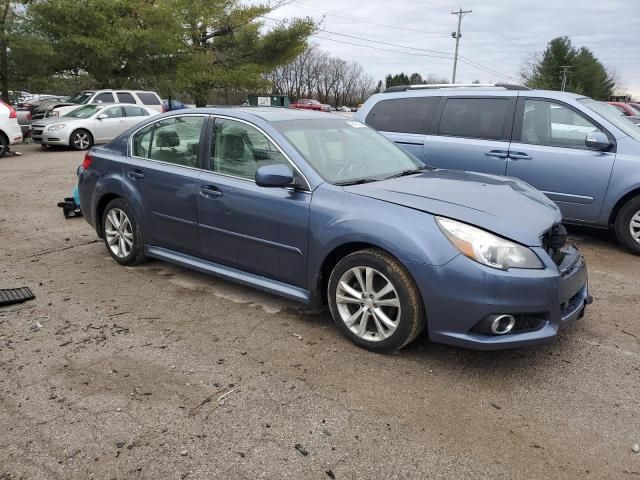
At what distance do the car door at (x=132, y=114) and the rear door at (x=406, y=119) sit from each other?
11.7 meters

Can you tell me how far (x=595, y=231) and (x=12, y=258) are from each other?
22.8ft

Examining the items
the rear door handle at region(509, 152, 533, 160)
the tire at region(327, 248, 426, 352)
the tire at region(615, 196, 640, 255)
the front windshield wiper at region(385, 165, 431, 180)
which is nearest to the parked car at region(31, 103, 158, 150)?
the rear door handle at region(509, 152, 533, 160)

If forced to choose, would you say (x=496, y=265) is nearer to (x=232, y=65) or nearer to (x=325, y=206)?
(x=325, y=206)

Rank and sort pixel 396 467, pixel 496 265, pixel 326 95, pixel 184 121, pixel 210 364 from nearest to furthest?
pixel 396 467 < pixel 496 265 < pixel 210 364 < pixel 184 121 < pixel 326 95

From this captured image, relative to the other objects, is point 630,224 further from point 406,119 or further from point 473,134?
point 406,119

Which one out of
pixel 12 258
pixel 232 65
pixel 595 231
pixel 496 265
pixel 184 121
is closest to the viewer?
pixel 496 265

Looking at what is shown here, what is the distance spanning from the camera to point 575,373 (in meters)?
3.38

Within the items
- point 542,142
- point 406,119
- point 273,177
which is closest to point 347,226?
point 273,177

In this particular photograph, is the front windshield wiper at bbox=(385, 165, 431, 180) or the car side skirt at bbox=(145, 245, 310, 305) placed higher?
the front windshield wiper at bbox=(385, 165, 431, 180)

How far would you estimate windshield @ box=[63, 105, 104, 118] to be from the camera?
1648 centimetres

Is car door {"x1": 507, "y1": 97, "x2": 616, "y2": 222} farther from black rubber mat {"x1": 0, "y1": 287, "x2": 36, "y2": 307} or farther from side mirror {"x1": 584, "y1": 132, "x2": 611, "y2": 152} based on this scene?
black rubber mat {"x1": 0, "y1": 287, "x2": 36, "y2": 307}

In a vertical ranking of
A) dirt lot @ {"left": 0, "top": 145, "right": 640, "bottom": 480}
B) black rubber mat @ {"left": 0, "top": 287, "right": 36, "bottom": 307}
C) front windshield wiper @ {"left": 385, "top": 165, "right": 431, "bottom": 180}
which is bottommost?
black rubber mat @ {"left": 0, "top": 287, "right": 36, "bottom": 307}

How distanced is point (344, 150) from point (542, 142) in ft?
10.2

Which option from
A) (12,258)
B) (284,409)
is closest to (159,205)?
(12,258)
